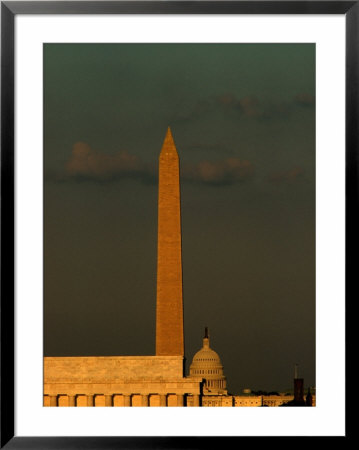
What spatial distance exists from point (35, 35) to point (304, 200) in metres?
14.8

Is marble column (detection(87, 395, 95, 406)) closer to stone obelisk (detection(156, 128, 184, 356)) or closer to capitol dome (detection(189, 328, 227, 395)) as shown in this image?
stone obelisk (detection(156, 128, 184, 356))

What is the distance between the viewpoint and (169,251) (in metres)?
16.6

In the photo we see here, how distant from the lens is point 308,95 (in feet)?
58.5

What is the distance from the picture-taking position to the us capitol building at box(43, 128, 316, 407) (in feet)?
54.3

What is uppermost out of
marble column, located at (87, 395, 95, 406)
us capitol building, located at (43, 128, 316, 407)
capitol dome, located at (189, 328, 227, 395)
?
us capitol building, located at (43, 128, 316, 407)

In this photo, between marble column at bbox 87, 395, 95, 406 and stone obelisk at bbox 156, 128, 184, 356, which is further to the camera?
stone obelisk at bbox 156, 128, 184, 356

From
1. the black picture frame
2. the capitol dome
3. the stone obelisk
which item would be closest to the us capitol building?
the stone obelisk

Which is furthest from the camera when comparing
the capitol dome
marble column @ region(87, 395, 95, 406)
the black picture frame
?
the capitol dome

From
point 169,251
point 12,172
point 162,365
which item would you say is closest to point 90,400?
point 162,365

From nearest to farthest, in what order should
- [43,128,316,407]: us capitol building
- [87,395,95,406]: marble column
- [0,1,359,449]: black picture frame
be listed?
1. [0,1,359,449]: black picture frame
2. [87,395,95,406]: marble column
3. [43,128,316,407]: us capitol building

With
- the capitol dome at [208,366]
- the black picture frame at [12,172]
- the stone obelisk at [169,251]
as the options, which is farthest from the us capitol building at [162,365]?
the black picture frame at [12,172]

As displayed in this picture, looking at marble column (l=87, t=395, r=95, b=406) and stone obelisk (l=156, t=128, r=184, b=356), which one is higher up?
stone obelisk (l=156, t=128, r=184, b=356)

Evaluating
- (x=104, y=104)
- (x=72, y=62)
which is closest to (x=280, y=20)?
(x=72, y=62)

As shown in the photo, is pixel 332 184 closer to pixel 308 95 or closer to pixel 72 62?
pixel 72 62
